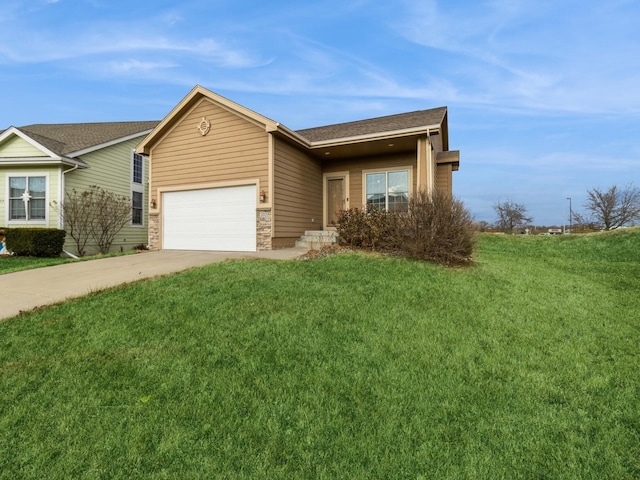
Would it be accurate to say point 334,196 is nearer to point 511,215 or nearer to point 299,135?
point 299,135

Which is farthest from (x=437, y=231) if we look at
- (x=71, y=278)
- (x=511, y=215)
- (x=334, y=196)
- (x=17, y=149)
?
(x=511, y=215)

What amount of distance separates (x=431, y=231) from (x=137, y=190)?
1548cm

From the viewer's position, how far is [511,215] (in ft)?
110

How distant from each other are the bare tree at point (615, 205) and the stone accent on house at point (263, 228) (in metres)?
28.1

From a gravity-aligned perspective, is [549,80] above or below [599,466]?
above

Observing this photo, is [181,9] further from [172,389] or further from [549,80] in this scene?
[549,80]

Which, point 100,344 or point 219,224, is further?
point 219,224

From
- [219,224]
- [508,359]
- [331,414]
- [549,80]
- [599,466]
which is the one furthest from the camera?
[549,80]

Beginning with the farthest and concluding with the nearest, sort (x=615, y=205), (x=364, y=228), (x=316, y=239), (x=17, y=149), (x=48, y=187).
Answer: (x=615, y=205) → (x=17, y=149) → (x=48, y=187) → (x=316, y=239) → (x=364, y=228)

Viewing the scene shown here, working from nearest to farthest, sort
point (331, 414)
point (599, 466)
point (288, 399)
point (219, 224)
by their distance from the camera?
point (599, 466), point (331, 414), point (288, 399), point (219, 224)

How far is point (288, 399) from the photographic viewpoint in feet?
8.55

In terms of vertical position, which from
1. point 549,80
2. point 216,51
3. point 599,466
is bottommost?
point 599,466

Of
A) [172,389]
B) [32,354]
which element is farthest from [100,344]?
[172,389]

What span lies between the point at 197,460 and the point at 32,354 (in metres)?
2.56
